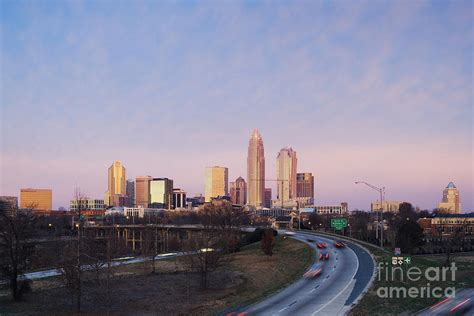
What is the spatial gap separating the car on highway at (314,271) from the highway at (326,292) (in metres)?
0.47

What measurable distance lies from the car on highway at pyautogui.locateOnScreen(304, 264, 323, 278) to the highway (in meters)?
0.47

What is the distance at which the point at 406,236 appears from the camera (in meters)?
79.4

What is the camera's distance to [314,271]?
45750 millimetres

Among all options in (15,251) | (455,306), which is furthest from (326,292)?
(15,251)

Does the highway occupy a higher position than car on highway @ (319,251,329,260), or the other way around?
the highway

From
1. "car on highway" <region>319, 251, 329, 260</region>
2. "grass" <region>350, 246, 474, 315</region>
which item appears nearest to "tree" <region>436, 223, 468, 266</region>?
"grass" <region>350, 246, 474, 315</region>

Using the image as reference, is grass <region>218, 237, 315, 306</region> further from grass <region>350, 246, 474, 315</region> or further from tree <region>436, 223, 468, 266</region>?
tree <region>436, 223, 468, 266</region>

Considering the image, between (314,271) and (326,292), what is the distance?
404 inches

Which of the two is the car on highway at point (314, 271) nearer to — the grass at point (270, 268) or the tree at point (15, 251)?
the grass at point (270, 268)

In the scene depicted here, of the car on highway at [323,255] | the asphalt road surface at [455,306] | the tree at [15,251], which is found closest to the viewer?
the asphalt road surface at [455,306]

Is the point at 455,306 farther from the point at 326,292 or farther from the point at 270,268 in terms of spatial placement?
the point at 270,268

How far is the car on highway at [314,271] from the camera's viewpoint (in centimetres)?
4360

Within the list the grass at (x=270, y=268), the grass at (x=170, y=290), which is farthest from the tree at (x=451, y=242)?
the grass at (x=170, y=290)

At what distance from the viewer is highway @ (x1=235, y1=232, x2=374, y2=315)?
1185 inches
